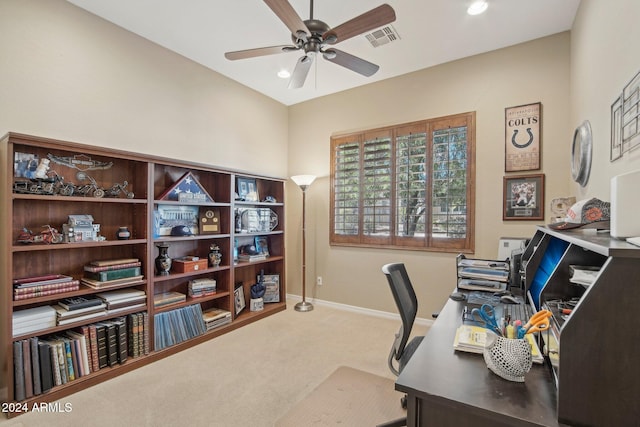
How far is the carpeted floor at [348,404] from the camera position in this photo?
187 centimetres

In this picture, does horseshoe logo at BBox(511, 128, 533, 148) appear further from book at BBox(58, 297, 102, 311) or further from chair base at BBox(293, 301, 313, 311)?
book at BBox(58, 297, 102, 311)

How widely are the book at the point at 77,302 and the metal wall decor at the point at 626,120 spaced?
3422 mm

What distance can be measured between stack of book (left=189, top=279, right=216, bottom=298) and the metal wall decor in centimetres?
340

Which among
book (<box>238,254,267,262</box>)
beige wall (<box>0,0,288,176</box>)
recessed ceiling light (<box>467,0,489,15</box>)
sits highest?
recessed ceiling light (<box>467,0,489,15</box>)

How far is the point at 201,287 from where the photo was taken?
320 centimetres

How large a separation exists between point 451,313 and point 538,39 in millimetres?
2838

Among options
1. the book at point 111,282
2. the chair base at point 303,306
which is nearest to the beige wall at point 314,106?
the chair base at point 303,306

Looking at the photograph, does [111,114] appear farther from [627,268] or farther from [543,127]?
[543,127]

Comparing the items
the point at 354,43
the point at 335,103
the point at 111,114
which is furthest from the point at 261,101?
the point at 111,114

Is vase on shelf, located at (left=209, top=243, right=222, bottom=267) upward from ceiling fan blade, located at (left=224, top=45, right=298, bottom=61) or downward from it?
downward

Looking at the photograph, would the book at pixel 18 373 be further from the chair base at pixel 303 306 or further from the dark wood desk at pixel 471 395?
the chair base at pixel 303 306

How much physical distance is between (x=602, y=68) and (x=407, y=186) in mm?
1955

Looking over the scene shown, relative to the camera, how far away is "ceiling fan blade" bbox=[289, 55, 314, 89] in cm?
238

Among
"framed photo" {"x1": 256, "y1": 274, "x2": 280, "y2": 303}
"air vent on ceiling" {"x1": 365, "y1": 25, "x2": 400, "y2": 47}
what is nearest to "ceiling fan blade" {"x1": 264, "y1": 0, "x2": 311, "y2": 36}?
"air vent on ceiling" {"x1": 365, "y1": 25, "x2": 400, "y2": 47}
